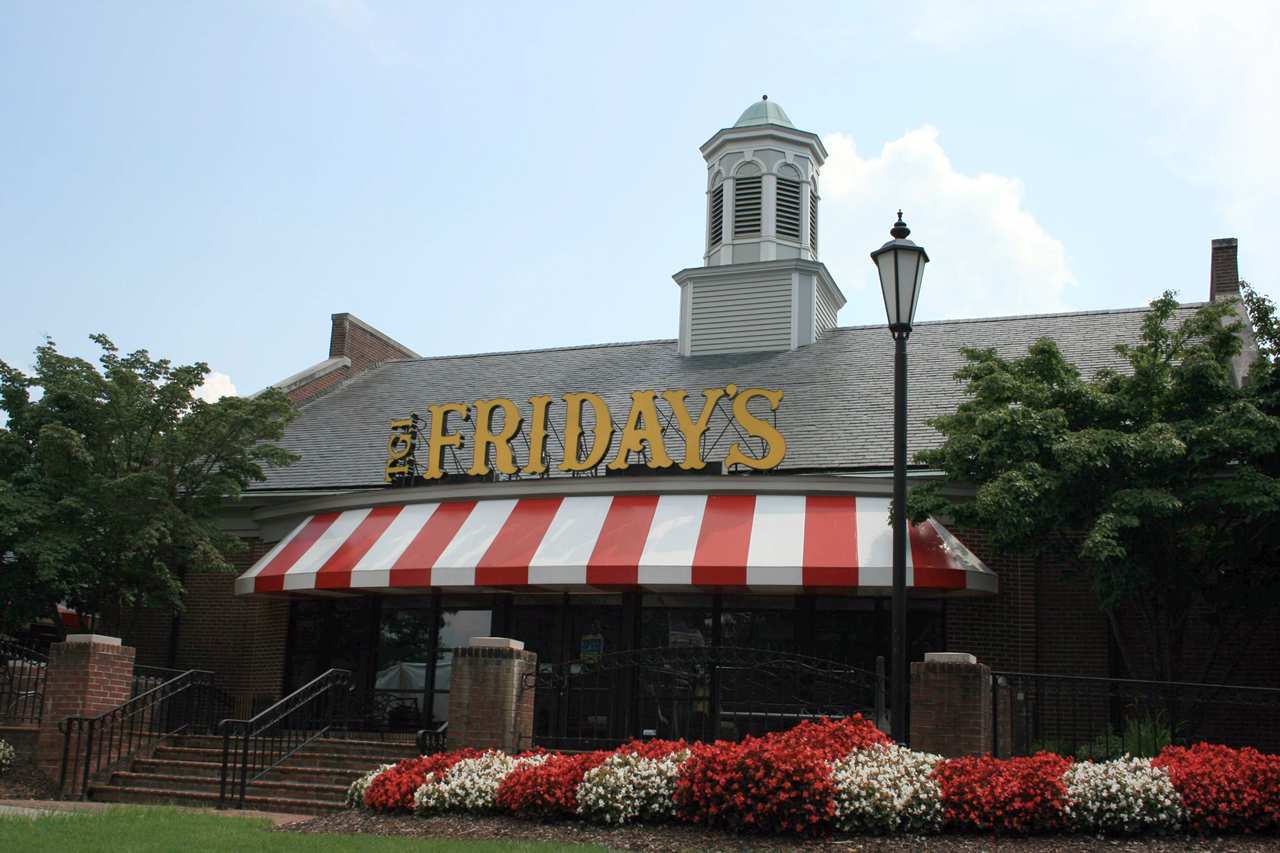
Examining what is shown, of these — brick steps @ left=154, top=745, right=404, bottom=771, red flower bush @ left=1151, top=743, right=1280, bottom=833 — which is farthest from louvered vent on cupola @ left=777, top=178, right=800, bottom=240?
red flower bush @ left=1151, top=743, right=1280, bottom=833

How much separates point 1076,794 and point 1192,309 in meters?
17.5

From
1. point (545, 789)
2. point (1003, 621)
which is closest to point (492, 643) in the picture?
point (545, 789)

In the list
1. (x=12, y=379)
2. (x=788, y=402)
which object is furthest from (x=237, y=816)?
(x=788, y=402)

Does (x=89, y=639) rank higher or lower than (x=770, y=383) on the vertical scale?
lower

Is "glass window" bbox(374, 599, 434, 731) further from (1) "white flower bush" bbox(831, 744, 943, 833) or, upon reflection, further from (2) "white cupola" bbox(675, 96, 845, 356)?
(1) "white flower bush" bbox(831, 744, 943, 833)

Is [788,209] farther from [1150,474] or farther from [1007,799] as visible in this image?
[1007,799]

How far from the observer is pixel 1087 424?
60.4ft

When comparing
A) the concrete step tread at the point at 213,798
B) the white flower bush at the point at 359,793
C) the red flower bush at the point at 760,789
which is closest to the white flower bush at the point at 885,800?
the red flower bush at the point at 760,789

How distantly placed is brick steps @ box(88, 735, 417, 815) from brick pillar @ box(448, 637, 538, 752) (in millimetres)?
2125

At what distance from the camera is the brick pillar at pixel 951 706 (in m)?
12.8

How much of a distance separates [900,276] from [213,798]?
34.5 feet

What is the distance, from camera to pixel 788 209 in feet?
96.8

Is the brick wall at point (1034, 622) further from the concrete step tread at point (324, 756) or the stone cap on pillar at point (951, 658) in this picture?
the concrete step tread at point (324, 756)

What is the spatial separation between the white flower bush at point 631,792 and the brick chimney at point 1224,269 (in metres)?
19.2
